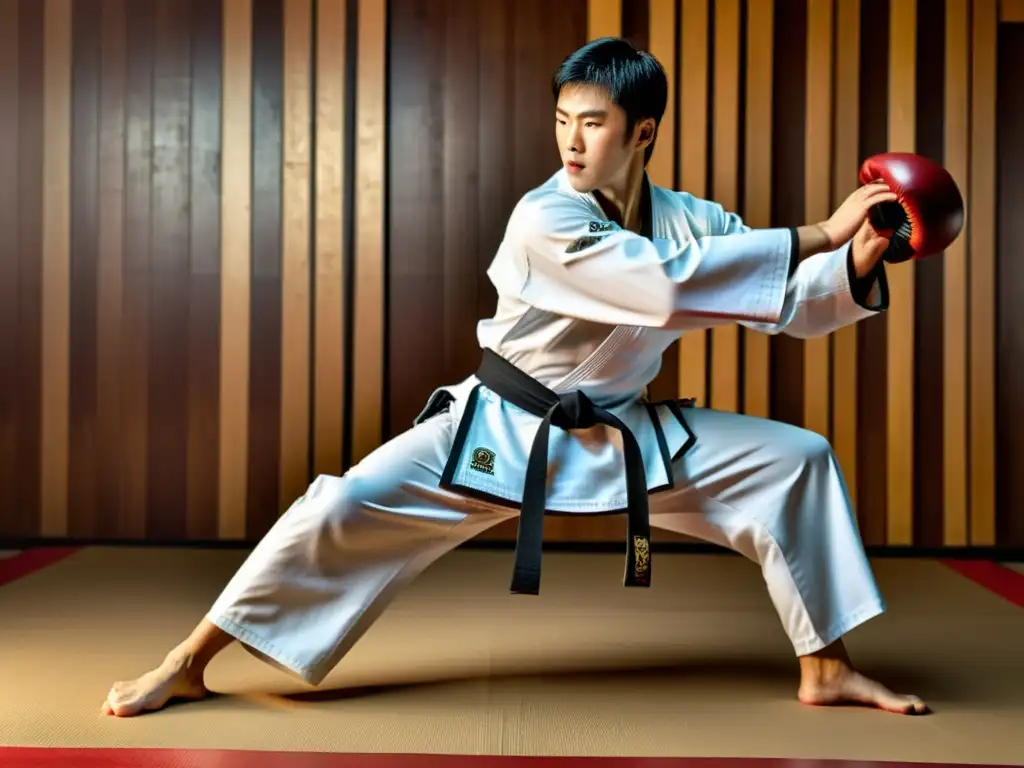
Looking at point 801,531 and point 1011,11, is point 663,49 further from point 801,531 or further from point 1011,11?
point 801,531

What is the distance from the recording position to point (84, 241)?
406 centimetres

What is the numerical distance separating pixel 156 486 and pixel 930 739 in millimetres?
3014

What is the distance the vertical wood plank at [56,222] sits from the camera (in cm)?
404

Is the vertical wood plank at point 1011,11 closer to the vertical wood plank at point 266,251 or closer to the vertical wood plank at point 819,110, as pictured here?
the vertical wood plank at point 819,110

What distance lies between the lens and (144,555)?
389 cm

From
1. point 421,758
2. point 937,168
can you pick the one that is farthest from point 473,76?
point 421,758

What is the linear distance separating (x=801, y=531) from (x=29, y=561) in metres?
2.77

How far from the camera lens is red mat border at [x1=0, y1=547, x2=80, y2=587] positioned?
3.50 m

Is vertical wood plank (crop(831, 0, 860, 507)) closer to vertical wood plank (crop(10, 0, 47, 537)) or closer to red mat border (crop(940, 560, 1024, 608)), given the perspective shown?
red mat border (crop(940, 560, 1024, 608))

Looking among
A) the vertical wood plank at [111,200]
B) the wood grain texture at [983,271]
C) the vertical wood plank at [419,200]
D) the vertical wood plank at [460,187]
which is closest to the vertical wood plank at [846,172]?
the wood grain texture at [983,271]

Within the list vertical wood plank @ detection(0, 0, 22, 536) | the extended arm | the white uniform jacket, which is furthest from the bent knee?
vertical wood plank @ detection(0, 0, 22, 536)

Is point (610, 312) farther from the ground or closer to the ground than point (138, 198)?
closer to the ground

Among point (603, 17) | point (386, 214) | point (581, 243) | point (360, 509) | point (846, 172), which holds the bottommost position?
point (360, 509)

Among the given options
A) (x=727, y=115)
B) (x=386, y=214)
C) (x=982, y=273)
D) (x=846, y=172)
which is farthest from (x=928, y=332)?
(x=386, y=214)
